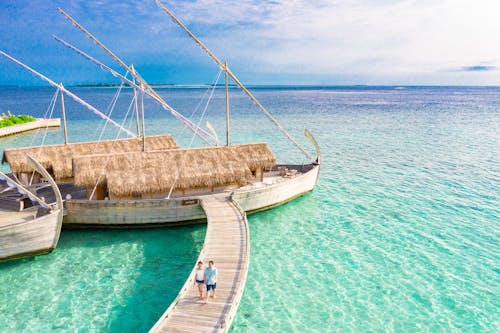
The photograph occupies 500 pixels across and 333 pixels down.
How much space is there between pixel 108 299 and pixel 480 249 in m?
16.3

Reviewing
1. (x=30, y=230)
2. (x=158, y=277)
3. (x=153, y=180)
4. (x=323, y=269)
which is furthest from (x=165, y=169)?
(x=323, y=269)

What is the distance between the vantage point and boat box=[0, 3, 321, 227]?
16797 millimetres

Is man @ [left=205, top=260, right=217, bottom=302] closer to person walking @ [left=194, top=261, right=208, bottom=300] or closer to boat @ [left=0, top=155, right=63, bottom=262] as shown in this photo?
person walking @ [left=194, top=261, right=208, bottom=300]

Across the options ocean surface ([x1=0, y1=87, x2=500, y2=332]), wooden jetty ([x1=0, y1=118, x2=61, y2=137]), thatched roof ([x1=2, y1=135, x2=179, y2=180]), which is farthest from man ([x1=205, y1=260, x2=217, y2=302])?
wooden jetty ([x1=0, y1=118, x2=61, y2=137])

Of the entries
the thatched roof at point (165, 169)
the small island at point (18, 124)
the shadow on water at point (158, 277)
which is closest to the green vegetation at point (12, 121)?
the small island at point (18, 124)

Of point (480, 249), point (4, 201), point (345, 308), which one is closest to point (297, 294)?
point (345, 308)

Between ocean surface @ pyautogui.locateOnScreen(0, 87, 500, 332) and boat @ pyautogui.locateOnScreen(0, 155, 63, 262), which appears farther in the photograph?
boat @ pyautogui.locateOnScreen(0, 155, 63, 262)

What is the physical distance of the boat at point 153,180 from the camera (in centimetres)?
1680

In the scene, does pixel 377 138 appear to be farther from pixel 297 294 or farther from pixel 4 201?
pixel 4 201

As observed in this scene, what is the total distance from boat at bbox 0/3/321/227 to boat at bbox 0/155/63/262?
1745 mm

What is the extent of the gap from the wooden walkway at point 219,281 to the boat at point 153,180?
1.55m

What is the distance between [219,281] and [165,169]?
7.95 metres

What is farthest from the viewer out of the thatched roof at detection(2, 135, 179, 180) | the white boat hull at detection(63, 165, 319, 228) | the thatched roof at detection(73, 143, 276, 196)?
the thatched roof at detection(2, 135, 179, 180)

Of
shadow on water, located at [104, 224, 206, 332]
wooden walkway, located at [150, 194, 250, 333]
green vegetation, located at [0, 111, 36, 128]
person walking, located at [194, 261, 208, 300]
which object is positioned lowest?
shadow on water, located at [104, 224, 206, 332]
